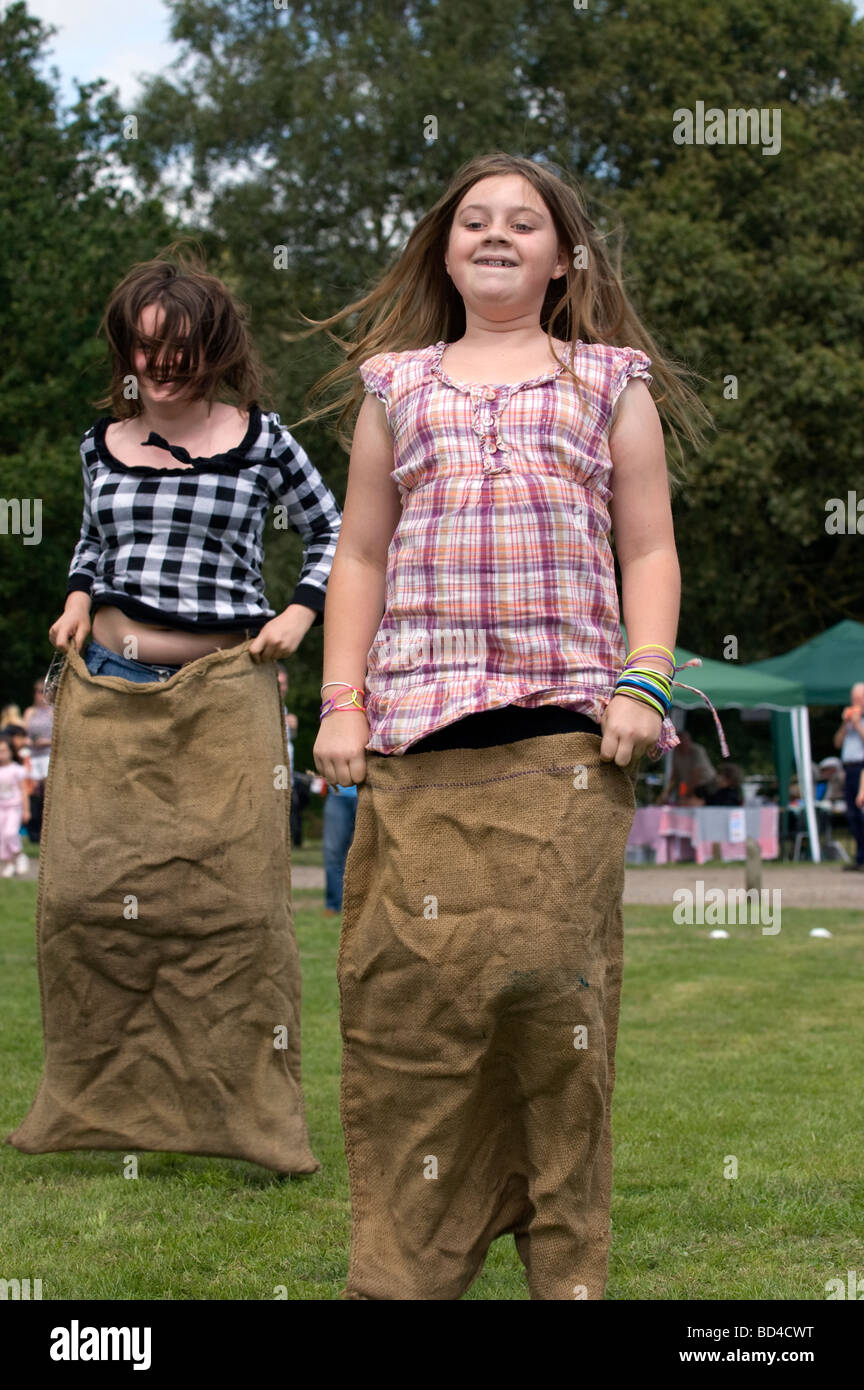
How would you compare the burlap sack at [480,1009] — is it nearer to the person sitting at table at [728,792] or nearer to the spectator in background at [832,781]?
the person sitting at table at [728,792]

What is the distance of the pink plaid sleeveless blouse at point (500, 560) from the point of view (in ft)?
10.4

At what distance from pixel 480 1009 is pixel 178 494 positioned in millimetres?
2198

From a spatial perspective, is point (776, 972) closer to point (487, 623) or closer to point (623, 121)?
point (487, 623)

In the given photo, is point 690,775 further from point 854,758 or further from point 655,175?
point 655,175

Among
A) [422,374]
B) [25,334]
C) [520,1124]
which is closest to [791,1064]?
[520,1124]

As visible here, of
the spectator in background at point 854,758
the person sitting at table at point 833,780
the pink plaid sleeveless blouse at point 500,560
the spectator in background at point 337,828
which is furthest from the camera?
the person sitting at table at point 833,780

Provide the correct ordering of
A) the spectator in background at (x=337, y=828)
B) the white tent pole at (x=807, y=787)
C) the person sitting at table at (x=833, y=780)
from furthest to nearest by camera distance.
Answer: the person sitting at table at (x=833, y=780), the white tent pole at (x=807, y=787), the spectator in background at (x=337, y=828)

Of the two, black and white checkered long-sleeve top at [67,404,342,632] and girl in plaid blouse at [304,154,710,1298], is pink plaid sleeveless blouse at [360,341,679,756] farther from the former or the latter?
black and white checkered long-sleeve top at [67,404,342,632]

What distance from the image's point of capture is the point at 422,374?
3334 millimetres

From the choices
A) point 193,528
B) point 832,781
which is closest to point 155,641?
point 193,528

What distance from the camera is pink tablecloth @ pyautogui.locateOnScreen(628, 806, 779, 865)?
67.5ft

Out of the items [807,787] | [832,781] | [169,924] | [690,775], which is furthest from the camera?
[832,781]

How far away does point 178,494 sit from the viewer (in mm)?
4770

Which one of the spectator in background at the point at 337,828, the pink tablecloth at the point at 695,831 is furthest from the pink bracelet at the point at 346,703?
the pink tablecloth at the point at 695,831
